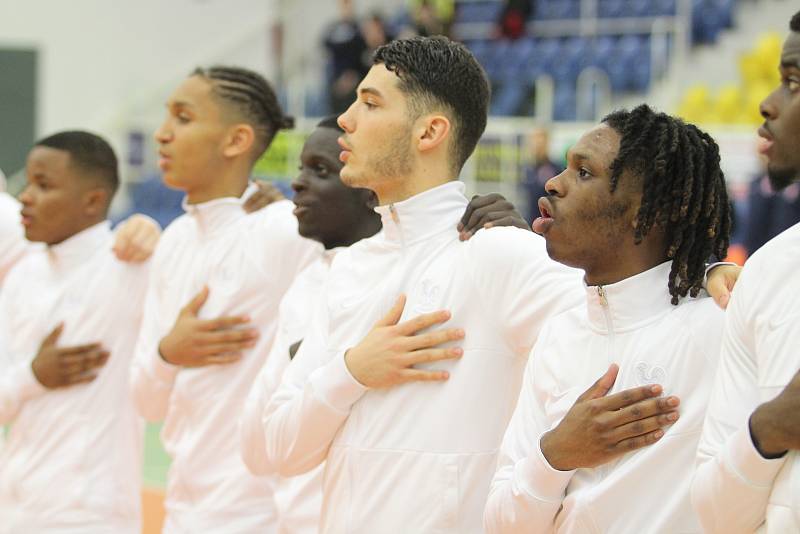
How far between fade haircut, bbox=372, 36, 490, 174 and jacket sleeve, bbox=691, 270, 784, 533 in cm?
113

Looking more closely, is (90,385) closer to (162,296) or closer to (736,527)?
(162,296)

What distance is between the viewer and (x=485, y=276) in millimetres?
3033

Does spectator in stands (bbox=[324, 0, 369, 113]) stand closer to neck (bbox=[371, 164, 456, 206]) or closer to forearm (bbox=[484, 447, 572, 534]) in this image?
neck (bbox=[371, 164, 456, 206])

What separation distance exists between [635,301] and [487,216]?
0.64 metres

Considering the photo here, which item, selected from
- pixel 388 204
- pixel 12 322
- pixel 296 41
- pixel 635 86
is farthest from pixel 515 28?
pixel 388 204

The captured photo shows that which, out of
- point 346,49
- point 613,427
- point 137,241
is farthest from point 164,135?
point 346,49

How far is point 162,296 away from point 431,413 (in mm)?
1785

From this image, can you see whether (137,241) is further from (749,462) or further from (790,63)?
(749,462)

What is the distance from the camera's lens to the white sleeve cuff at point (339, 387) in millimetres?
3064

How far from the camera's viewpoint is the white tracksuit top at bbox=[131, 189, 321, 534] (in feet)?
13.4

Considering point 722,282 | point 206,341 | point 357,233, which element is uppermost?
point 722,282

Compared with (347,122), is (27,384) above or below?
below

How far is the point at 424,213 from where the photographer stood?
318cm

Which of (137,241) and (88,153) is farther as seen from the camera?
(88,153)
